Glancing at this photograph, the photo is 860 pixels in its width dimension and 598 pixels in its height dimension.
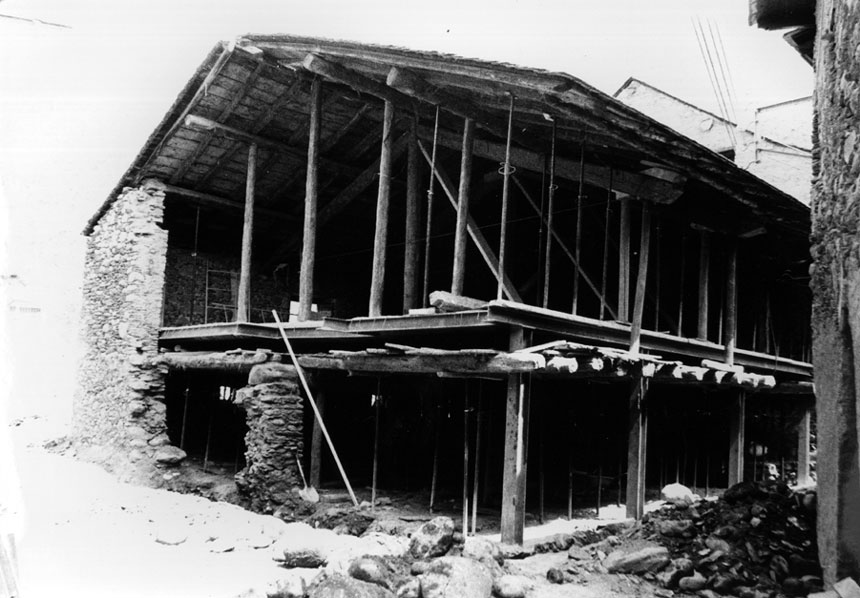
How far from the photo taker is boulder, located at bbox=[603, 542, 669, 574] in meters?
6.07

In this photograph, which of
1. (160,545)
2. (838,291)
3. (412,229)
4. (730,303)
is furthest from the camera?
(730,303)

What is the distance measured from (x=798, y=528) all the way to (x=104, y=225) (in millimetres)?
14887

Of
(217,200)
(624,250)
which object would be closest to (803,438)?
(624,250)

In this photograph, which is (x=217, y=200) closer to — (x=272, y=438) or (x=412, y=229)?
(x=272, y=438)

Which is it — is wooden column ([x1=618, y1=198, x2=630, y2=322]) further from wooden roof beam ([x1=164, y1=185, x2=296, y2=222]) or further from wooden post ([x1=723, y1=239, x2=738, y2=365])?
wooden roof beam ([x1=164, y1=185, x2=296, y2=222])

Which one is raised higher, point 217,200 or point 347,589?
point 217,200

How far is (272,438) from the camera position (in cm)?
1058

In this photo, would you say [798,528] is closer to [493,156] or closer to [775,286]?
[493,156]

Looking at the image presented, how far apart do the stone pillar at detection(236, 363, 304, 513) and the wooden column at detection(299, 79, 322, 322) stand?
1.20 meters

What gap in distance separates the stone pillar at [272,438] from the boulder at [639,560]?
221 inches

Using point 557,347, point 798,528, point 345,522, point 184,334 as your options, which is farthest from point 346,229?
point 798,528

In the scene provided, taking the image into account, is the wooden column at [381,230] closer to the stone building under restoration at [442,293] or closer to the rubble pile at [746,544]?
the stone building under restoration at [442,293]

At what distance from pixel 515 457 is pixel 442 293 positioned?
221 cm

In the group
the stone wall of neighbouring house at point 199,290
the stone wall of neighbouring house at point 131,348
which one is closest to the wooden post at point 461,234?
the stone wall of neighbouring house at point 131,348
